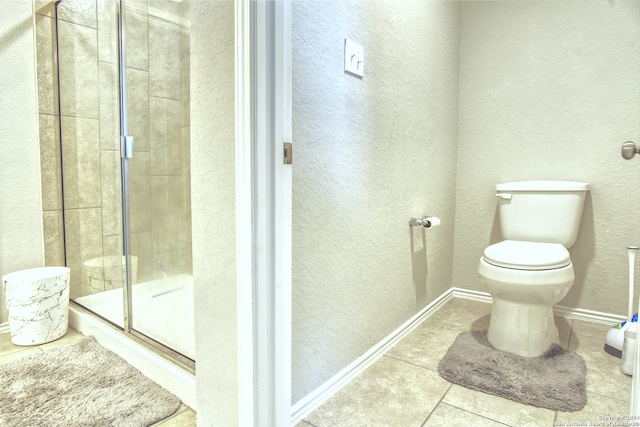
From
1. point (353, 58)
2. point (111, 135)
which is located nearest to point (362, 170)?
point (353, 58)

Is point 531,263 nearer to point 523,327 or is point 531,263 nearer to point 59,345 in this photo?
point 523,327

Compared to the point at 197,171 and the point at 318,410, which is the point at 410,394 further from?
the point at 197,171

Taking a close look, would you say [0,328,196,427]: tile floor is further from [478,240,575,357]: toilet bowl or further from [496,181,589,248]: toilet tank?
[496,181,589,248]: toilet tank

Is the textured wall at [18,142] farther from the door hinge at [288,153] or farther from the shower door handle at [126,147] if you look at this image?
the door hinge at [288,153]

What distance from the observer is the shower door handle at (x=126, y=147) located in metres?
1.67

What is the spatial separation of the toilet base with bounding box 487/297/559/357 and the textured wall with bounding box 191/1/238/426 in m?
1.25

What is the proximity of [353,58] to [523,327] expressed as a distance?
135cm

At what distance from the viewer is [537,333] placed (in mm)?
1659

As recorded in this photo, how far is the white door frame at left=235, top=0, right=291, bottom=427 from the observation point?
956 mm

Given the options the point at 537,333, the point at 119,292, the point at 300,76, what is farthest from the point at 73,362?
the point at 537,333

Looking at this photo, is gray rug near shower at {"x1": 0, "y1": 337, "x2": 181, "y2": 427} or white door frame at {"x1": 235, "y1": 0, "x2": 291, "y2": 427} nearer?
white door frame at {"x1": 235, "y1": 0, "x2": 291, "y2": 427}

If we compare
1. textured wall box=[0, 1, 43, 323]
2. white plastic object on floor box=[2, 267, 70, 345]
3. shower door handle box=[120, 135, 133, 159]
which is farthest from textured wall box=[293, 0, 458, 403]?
textured wall box=[0, 1, 43, 323]

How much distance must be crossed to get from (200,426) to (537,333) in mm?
1421

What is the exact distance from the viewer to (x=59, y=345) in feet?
6.07
